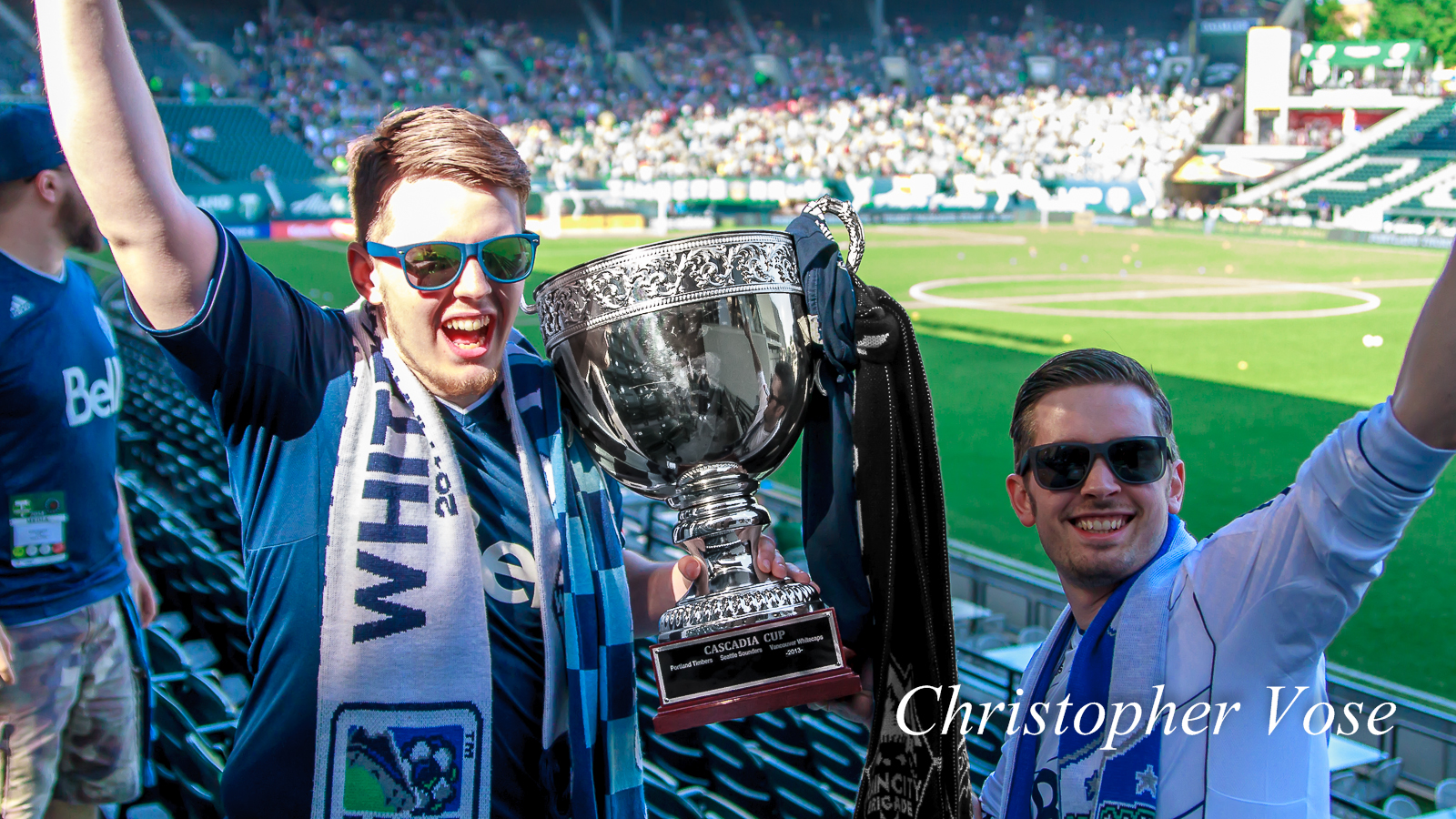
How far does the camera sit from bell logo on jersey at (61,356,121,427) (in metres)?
2.56

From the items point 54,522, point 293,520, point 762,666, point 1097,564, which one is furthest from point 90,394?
point 1097,564

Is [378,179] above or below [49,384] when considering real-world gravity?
above

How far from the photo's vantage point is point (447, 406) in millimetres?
1608

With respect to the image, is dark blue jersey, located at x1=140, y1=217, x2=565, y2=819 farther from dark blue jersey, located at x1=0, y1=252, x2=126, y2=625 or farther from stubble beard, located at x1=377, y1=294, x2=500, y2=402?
dark blue jersey, located at x1=0, y1=252, x2=126, y2=625

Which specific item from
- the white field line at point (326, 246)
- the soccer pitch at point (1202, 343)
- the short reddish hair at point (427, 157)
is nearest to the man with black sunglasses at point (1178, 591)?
the short reddish hair at point (427, 157)

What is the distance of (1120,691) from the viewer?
1504mm

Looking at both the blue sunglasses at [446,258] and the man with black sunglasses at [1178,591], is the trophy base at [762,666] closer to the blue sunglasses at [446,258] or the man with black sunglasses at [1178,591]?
the man with black sunglasses at [1178,591]

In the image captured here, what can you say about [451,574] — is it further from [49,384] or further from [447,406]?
[49,384]

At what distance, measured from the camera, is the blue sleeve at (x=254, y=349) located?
1389 millimetres

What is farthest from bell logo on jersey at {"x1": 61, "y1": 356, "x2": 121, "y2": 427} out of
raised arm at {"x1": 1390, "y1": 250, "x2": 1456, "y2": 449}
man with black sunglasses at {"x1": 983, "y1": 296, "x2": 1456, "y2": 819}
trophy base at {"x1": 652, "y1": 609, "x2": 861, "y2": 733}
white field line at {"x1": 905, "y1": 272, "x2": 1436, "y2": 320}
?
white field line at {"x1": 905, "y1": 272, "x2": 1436, "y2": 320}

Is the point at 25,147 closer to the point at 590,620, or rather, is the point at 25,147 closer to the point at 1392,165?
the point at 590,620

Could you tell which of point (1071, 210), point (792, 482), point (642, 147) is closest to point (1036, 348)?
point (792, 482)

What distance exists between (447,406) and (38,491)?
1428 millimetres

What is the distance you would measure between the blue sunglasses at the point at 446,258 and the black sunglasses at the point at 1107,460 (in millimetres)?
786
